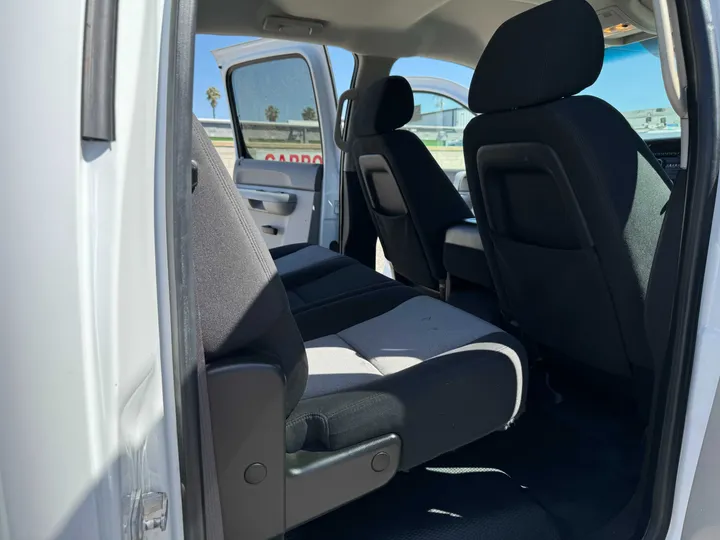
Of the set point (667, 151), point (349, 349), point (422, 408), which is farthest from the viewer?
point (667, 151)

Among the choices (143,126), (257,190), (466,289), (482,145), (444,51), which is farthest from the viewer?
(257,190)

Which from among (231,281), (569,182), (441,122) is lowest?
(231,281)

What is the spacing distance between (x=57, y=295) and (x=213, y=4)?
6.16 ft

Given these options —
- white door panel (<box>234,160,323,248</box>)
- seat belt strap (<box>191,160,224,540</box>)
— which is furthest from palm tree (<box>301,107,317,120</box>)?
seat belt strap (<box>191,160,224,540</box>)

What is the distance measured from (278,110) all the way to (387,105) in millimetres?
1333

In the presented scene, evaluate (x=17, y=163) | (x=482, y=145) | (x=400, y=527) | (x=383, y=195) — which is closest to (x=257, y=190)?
(x=383, y=195)

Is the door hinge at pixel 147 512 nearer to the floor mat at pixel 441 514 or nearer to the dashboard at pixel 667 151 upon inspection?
the floor mat at pixel 441 514

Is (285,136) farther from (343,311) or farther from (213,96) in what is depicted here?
(343,311)

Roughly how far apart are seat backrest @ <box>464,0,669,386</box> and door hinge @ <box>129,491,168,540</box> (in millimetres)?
978

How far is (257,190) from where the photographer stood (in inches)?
129

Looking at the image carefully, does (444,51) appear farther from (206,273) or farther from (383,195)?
(206,273)

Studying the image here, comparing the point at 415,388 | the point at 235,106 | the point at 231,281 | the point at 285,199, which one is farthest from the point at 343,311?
the point at 235,106

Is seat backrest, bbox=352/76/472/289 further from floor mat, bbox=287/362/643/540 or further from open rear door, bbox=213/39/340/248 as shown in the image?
floor mat, bbox=287/362/643/540

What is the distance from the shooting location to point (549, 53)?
121 centimetres
